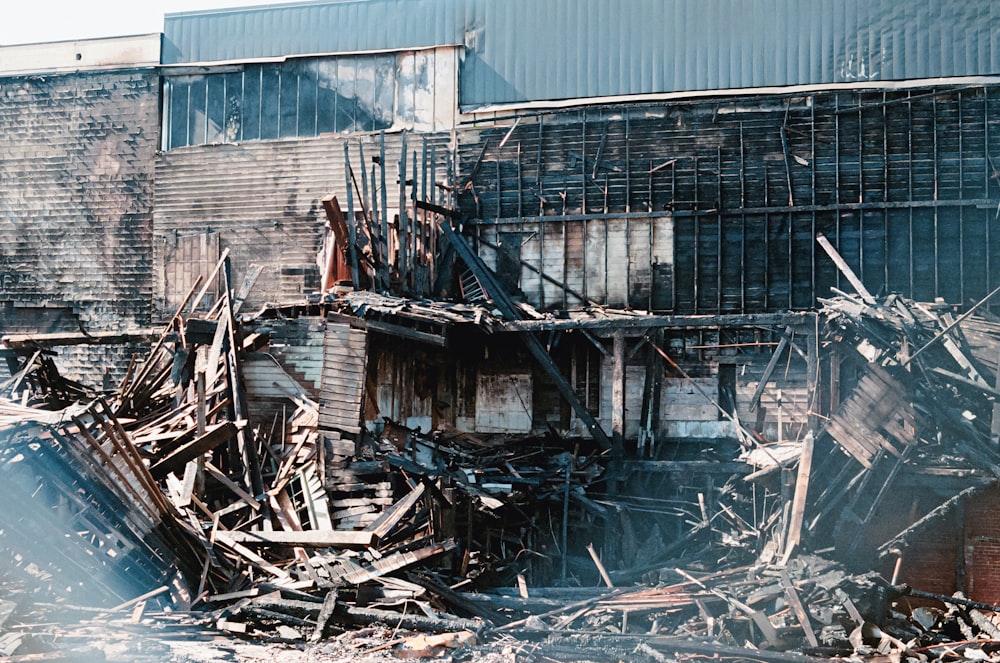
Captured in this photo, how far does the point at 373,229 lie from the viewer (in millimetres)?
19609

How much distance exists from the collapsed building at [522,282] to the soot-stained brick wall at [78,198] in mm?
80

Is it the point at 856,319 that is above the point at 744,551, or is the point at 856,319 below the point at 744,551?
above

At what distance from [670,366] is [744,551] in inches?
229

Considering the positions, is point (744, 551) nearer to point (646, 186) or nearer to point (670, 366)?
point (670, 366)

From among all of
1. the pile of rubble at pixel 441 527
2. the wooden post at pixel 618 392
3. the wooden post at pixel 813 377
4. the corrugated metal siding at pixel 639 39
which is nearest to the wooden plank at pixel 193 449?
the pile of rubble at pixel 441 527

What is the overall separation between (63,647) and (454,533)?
520 cm

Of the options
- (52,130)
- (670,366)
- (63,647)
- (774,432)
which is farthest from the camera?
(52,130)

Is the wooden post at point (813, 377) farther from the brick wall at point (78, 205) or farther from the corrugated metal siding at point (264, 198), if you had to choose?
the brick wall at point (78, 205)

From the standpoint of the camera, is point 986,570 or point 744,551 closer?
point 744,551

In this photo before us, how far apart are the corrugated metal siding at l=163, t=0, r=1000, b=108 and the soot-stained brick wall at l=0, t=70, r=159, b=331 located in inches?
104

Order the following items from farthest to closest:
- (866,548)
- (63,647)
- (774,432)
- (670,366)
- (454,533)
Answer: (670,366)
(774,432)
(866,548)
(454,533)
(63,647)

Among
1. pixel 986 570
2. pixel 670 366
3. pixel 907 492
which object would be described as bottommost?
pixel 986 570

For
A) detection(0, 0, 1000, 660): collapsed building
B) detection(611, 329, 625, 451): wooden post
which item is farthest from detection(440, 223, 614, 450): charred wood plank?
detection(611, 329, 625, 451): wooden post

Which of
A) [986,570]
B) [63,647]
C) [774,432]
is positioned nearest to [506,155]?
[774,432]
